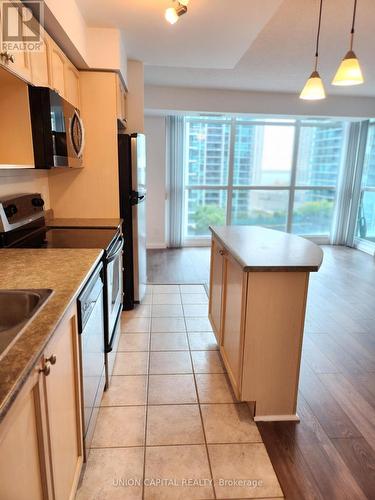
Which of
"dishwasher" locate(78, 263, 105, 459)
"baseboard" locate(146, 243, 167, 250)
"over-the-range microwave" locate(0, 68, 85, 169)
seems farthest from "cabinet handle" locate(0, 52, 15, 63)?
"baseboard" locate(146, 243, 167, 250)

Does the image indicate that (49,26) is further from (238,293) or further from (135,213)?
(238,293)

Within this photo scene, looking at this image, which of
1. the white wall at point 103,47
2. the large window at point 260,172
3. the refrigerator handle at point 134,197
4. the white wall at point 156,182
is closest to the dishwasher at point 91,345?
the refrigerator handle at point 134,197

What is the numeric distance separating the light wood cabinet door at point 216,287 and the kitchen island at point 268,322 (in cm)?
35

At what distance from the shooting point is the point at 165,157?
19.2 feet

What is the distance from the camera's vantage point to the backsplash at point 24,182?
204 cm

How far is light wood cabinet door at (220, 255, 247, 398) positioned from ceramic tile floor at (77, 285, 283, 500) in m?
0.21

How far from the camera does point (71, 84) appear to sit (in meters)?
2.53

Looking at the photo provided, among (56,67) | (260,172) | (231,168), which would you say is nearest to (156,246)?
(231,168)

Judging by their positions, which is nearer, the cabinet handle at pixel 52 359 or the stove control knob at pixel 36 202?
the cabinet handle at pixel 52 359

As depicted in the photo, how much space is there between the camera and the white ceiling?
2.33 meters

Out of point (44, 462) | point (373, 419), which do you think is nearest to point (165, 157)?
point (373, 419)

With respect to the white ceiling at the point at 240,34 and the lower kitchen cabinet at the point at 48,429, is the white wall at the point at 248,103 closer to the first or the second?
the white ceiling at the point at 240,34

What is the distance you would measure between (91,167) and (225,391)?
2.11 m

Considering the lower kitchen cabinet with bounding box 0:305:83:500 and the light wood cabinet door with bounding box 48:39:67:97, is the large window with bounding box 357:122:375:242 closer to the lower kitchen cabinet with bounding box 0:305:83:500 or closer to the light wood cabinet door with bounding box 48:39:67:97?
the light wood cabinet door with bounding box 48:39:67:97
